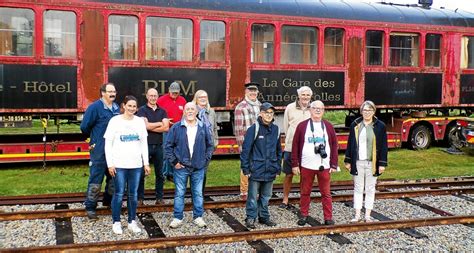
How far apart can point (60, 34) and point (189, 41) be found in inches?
103

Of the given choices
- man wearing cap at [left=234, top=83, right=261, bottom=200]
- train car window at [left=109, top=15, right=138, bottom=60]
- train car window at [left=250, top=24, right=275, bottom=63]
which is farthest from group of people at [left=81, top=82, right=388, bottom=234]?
train car window at [left=250, top=24, right=275, bottom=63]

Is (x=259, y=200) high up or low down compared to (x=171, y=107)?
down

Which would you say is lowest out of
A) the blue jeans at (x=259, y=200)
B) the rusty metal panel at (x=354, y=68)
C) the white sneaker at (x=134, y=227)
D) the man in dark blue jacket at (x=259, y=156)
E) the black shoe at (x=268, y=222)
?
the black shoe at (x=268, y=222)

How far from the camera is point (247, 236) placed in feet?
19.3

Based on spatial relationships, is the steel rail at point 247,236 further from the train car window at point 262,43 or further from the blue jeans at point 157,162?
the train car window at point 262,43

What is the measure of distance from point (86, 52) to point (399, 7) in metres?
8.26

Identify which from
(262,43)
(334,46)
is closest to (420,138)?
(334,46)

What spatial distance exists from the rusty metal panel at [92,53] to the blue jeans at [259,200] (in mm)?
4972

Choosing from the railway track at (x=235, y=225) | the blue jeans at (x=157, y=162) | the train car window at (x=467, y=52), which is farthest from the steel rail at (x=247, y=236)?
the train car window at (x=467, y=52)

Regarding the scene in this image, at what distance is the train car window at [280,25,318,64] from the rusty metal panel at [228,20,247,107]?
0.97 metres

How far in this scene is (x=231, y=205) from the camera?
743 centimetres

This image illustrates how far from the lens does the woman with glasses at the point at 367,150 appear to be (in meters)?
6.61

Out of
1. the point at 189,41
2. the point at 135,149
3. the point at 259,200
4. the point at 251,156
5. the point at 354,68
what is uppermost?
the point at 189,41

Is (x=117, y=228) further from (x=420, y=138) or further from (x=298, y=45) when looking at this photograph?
(x=420, y=138)
